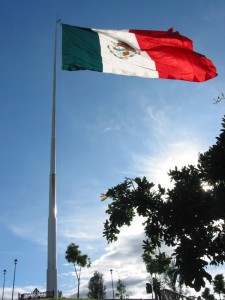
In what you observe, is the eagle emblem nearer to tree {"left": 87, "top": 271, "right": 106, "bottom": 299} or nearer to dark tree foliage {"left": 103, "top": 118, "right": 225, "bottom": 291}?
dark tree foliage {"left": 103, "top": 118, "right": 225, "bottom": 291}

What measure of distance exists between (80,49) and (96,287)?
306 ft

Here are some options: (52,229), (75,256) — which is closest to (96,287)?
(75,256)

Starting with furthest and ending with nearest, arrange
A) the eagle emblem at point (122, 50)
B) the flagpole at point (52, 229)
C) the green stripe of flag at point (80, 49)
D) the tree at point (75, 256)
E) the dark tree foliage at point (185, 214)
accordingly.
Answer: the tree at point (75, 256) < the eagle emblem at point (122, 50) < the green stripe of flag at point (80, 49) < the flagpole at point (52, 229) < the dark tree foliage at point (185, 214)

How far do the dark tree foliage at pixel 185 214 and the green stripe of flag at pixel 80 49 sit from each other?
910 cm

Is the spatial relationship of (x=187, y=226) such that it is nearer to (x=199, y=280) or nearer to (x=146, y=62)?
(x=199, y=280)

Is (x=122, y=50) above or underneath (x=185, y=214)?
above

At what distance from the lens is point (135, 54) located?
23.1 m

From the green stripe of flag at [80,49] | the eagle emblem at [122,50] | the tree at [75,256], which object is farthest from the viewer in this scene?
the tree at [75,256]

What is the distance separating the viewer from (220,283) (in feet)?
312

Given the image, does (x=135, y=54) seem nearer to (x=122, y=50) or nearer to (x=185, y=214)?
(x=122, y=50)

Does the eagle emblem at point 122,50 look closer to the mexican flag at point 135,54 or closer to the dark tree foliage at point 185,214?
the mexican flag at point 135,54

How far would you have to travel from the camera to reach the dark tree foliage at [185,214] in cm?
1223

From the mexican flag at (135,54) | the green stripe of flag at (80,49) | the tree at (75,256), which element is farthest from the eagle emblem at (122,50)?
the tree at (75,256)

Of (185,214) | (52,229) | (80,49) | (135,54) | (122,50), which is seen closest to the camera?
(185,214)
